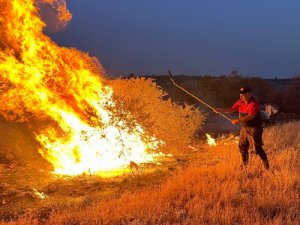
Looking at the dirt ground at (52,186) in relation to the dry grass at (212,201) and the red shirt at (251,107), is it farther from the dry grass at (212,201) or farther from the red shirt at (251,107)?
the red shirt at (251,107)

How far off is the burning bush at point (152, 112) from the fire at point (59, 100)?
384 millimetres

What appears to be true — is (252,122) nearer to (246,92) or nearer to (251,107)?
(251,107)

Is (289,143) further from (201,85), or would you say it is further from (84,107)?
(201,85)

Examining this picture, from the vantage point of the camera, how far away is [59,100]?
473 inches

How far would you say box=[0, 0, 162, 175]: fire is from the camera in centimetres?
1121

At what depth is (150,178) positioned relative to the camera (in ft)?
34.7

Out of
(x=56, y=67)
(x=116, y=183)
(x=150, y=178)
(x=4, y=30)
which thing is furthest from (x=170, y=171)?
(x=4, y=30)

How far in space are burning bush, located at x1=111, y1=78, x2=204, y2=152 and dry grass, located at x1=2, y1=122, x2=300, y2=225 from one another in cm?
336

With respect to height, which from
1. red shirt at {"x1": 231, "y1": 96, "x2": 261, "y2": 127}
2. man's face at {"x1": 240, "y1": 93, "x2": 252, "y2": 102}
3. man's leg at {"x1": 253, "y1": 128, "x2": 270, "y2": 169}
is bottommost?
man's leg at {"x1": 253, "y1": 128, "x2": 270, "y2": 169}

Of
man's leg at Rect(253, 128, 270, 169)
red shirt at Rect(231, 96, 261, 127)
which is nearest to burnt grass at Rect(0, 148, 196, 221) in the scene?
man's leg at Rect(253, 128, 270, 169)

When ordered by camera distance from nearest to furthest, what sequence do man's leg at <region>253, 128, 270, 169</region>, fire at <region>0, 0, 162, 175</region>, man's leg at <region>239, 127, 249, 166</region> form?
man's leg at <region>253, 128, 270, 169</region> → man's leg at <region>239, 127, 249, 166</region> → fire at <region>0, 0, 162, 175</region>

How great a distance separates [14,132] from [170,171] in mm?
4257

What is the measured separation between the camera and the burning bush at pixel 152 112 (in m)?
12.7

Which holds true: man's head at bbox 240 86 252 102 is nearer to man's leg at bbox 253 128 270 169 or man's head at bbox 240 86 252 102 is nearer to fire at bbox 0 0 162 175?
man's leg at bbox 253 128 270 169
